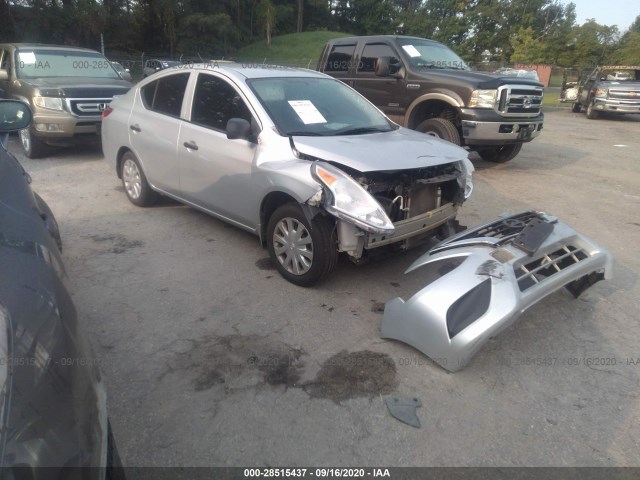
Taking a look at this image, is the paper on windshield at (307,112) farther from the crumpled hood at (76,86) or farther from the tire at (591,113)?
the tire at (591,113)

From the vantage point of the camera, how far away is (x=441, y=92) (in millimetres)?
7656

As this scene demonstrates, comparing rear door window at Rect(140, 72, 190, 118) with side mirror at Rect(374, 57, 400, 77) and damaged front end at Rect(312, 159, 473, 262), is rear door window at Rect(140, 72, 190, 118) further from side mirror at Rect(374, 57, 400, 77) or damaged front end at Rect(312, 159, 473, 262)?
side mirror at Rect(374, 57, 400, 77)

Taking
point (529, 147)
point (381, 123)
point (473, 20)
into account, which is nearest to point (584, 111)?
point (529, 147)

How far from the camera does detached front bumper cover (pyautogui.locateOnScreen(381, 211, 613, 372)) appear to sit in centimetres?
278

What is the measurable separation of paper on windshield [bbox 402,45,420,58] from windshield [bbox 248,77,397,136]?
3.85 metres

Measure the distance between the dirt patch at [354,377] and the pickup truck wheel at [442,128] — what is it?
17.6ft

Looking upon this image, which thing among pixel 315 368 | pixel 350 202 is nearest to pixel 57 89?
pixel 350 202

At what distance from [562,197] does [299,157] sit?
16.2ft

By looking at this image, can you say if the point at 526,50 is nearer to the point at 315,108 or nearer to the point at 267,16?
the point at 267,16

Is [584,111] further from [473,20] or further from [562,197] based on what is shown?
[473,20]

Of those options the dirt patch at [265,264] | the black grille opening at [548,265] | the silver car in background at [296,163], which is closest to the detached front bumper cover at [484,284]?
the black grille opening at [548,265]

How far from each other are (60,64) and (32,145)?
1.93 m

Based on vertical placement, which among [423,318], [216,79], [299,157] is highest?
[216,79]

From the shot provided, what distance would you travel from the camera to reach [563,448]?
2.41 meters
